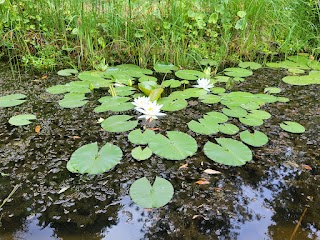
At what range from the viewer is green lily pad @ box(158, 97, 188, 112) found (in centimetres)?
189

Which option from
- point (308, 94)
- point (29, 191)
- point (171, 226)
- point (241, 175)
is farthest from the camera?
point (308, 94)

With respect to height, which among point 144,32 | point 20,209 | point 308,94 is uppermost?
point 144,32

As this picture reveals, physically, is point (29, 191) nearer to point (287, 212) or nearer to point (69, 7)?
point (287, 212)

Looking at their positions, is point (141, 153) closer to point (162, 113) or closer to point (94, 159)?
point (94, 159)

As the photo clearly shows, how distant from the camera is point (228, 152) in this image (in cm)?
150

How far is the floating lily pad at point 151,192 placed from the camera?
3.92 ft

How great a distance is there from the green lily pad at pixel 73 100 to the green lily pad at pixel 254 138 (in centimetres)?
101

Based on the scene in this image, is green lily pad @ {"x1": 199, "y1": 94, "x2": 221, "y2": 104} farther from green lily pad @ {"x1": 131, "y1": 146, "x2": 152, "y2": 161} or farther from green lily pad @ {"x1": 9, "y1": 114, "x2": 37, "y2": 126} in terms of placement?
green lily pad @ {"x1": 9, "y1": 114, "x2": 37, "y2": 126}

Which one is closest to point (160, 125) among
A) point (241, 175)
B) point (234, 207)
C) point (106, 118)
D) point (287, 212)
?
point (106, 118)

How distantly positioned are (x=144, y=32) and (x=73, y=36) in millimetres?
656

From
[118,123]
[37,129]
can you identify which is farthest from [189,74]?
[37,129]

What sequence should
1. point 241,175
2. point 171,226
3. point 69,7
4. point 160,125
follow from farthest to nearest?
point 69,7
point 160,125
point 241,175
point 171,226

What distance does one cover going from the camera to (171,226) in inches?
44.1

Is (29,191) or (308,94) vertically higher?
(308,94)
